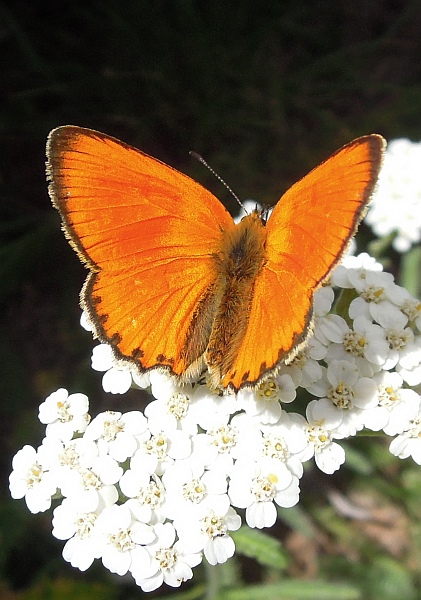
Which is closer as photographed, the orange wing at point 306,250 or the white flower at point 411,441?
the orange wing at point 306,250

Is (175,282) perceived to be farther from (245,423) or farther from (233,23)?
(233,23)

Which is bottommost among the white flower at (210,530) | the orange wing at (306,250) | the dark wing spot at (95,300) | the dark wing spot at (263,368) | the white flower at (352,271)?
the white flower at (210,530)

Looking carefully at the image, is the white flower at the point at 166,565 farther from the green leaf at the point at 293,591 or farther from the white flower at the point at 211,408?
the green leaf at the point at 293,591

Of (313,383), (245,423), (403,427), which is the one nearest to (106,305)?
(245,423)

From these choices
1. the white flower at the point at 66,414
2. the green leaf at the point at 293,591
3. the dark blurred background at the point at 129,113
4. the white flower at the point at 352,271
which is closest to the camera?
the white flower at the point at 66,414

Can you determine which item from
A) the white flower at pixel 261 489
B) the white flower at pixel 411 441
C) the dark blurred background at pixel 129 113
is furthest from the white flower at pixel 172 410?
the dark blurred background at pixel 129 113

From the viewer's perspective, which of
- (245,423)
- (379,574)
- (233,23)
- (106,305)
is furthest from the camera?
(233,23)

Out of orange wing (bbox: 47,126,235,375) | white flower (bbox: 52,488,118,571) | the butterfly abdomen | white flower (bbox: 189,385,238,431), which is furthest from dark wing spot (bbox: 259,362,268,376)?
white flower (bbox: 52,488,118,571)
